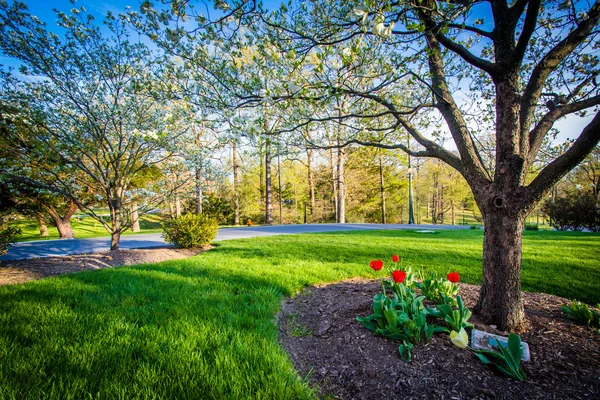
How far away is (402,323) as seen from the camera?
2.01 m

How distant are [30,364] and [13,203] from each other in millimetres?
10978

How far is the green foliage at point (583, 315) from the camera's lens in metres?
2.18

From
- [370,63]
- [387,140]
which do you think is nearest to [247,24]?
[370,63]

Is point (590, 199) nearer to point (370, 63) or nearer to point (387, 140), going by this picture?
point (387, 140)

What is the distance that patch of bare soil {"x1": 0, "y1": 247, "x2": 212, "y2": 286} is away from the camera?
414 centimetres

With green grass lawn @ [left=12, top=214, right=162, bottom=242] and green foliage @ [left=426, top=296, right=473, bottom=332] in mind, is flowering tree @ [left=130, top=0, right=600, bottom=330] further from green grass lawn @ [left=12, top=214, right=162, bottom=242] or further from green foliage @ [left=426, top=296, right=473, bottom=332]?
green grass lawn @ [left=12, top=214, right=162, bottom=242]

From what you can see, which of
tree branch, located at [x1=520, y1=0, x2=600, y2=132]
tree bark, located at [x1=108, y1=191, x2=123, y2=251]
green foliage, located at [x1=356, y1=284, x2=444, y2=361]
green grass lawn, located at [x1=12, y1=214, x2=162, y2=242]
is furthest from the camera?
green grass lawn, located at [x1=12, y1=214, x2=162, y2=242]

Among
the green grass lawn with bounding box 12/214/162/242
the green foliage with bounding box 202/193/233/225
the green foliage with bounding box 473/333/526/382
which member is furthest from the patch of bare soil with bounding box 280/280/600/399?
the green foliage with bounding box 202/193/233/225

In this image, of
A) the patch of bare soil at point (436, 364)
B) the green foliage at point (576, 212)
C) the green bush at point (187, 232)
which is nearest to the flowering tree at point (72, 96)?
the green bush at point (187, 232)

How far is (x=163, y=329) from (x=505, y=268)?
10.6ft

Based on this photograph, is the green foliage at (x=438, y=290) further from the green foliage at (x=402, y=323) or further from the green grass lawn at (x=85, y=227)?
the green grass lawn at (x=85, y=227)

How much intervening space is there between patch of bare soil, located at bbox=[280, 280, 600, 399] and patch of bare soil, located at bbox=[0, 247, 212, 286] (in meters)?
4.62

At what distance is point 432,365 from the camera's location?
174 centimetres

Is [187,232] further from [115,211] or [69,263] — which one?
[69,263]
